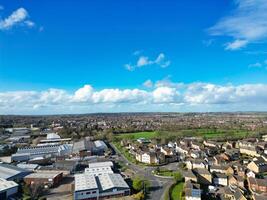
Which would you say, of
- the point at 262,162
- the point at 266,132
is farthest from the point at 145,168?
the point at 266,132

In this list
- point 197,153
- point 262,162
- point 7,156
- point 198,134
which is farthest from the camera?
point 198,134

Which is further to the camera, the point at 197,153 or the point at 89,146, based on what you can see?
the point at 89,146

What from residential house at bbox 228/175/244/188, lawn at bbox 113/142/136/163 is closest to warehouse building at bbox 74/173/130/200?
residential house at bbox 228/175/244/188

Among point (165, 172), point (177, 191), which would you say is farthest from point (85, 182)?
point (165, 172)

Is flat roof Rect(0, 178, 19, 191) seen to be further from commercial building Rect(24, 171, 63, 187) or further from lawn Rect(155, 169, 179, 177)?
lawn Rect(155, 169, 179, 177)

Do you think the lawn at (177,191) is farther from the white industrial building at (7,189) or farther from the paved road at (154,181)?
the white industrial building at (7,189)

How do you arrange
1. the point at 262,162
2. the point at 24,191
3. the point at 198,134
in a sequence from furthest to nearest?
the point at 198,134, the point at 262,162, the point at 24,191

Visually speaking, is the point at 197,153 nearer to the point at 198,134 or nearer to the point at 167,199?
the point at 167,199

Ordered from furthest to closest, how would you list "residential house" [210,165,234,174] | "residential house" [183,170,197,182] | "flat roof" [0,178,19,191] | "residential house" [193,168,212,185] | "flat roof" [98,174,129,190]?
"residential house" [210,165,234,174] → "residential house" [193,168,212,185] → "residential house" [183,170,197,182] → "flat roof" [98,174,129,190] → "flat roof" [0,178,19,191]
